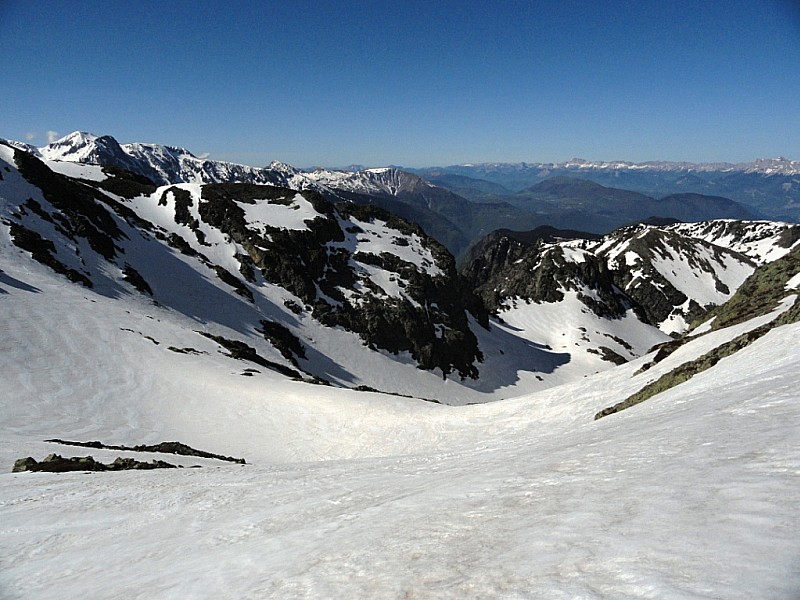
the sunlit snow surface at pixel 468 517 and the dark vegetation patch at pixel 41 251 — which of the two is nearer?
the sunlit snow surface at pixel 468 517

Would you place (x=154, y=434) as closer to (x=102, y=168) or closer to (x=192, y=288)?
(x=192, y=288)

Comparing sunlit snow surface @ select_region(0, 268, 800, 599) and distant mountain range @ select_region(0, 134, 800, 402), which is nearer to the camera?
sunlit snow surface @ select_region(0, 268, 800, 599)

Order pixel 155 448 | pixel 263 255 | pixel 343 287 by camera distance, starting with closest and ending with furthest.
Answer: pixel 155 448
pixel 263 255
pixel 343 287

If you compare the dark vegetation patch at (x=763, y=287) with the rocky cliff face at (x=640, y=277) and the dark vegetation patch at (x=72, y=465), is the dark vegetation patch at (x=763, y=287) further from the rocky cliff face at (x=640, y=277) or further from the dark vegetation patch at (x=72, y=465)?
the rocky cliff face at (x=640, y=277)

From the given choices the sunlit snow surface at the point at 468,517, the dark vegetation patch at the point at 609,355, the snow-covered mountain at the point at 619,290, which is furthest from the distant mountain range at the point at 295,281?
the sunlit snow surface at the point at 468,517

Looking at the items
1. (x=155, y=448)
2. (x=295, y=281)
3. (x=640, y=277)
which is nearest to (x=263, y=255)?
(x=295, y=281)

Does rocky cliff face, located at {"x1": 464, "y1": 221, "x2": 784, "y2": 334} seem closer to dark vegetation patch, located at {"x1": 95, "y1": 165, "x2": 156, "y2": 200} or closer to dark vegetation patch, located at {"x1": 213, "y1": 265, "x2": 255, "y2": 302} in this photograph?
dark vegetation patch, located at {"x1": 213, "y1": 265, "x2": 255, "y2": 302}

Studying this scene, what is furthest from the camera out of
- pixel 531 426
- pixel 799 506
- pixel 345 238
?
pixel 345 238

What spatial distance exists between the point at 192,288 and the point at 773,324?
54.5 meters

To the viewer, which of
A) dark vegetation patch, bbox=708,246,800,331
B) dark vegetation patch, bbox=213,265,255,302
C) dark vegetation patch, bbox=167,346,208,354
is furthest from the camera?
dark vegetation patch, bbox=213,265,255,302

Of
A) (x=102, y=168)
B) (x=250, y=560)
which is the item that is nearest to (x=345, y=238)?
(x=102, y=168)

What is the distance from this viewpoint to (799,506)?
13.9ft

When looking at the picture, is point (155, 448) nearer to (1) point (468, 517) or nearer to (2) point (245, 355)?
(1) point (468, 517)

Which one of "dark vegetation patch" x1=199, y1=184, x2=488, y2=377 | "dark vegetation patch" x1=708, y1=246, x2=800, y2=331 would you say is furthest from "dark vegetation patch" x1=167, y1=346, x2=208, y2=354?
"dark vegetation patch" x1=708, y1=246, x2=800, y2=331
